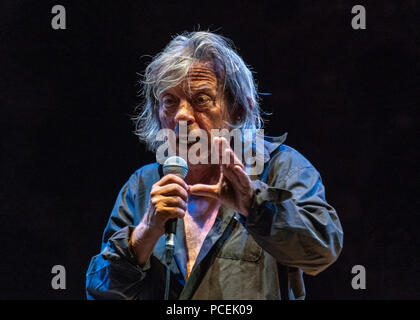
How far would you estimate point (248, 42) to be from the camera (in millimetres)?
2367

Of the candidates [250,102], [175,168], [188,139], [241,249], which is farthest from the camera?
[250,102]

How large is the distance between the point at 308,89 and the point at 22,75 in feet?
4.54

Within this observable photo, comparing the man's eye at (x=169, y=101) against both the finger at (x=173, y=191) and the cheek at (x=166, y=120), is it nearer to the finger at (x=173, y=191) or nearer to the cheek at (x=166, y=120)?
the cheek at (x=166, y=120)

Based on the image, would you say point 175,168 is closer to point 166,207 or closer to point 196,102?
point 166,207

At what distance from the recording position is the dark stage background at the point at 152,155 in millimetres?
2295

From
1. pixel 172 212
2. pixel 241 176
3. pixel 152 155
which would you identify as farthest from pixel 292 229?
pixel 152 155

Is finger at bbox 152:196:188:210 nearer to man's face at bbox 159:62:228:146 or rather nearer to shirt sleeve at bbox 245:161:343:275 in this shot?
shirt sleeve at bbox 245:161:343:275

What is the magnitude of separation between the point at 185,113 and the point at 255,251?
0.55 metres

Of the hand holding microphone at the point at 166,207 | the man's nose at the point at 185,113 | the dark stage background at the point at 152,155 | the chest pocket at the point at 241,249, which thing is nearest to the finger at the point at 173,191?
the hand holding microphone at the point at 166,207

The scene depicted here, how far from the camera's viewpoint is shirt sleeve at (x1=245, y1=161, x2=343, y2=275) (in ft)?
4.56

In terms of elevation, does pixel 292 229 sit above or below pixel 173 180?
below

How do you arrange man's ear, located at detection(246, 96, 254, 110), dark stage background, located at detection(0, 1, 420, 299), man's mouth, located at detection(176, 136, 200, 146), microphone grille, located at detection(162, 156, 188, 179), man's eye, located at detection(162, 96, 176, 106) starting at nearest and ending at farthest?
microphone grille, located at detection(162, 156, 188, 179) → man's mouth, located at detection(176, 136, 200, 146) → man's eye, located at detection(162, 96, 176, 106) → man's ear, located at detection(246, 96, 254, 110) → dark stage background, located at detection(0, 1, 420, 299)

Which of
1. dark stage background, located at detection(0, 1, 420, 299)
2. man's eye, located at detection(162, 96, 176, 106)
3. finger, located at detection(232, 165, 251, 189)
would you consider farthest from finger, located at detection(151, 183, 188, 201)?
dark stage background, located at detection(0, 1, 420, 299)

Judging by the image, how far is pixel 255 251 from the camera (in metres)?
1.62
